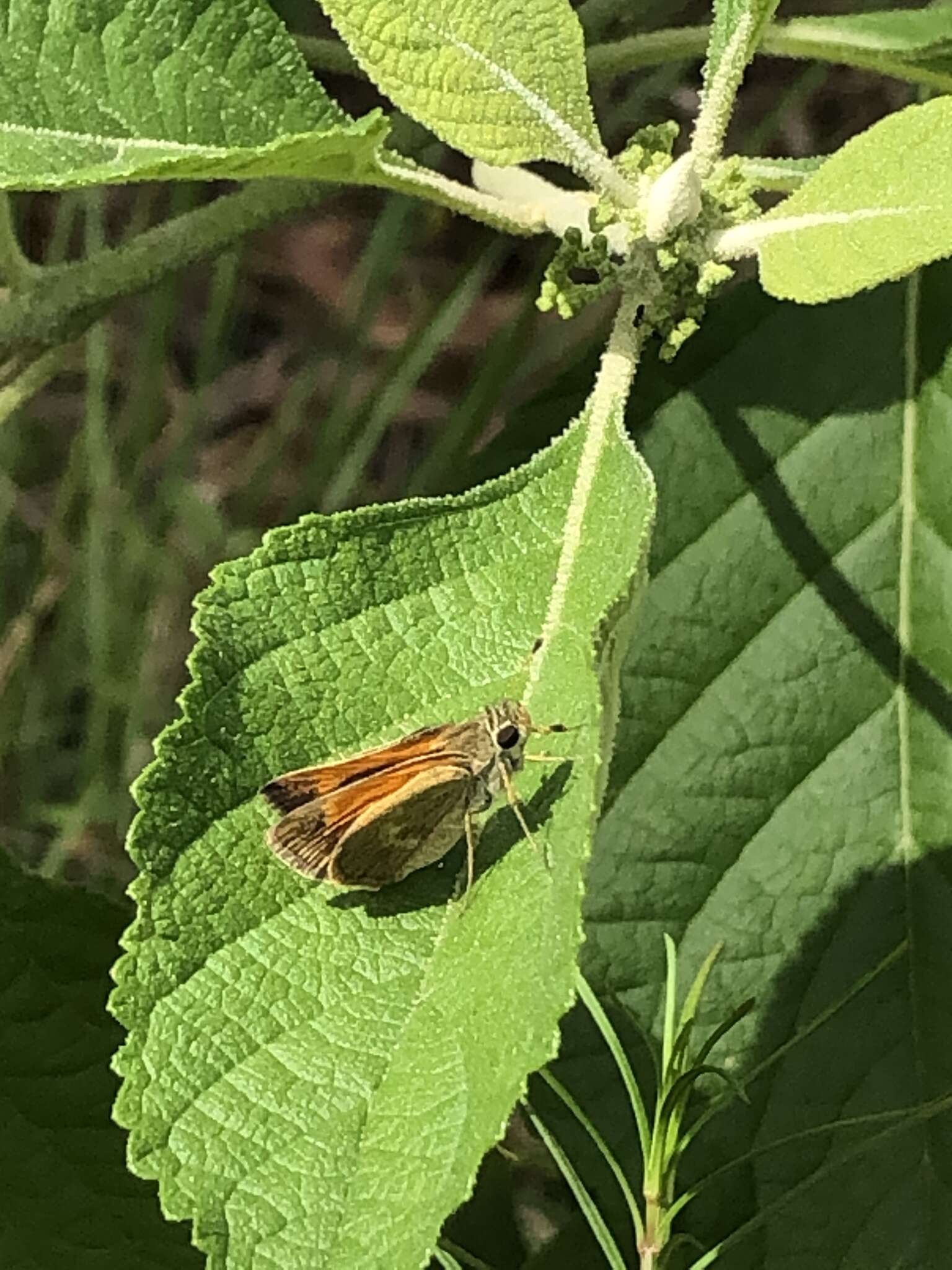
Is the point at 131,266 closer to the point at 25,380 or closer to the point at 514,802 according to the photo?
the point at 25,380

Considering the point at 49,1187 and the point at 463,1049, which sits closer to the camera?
the point at 463,1049

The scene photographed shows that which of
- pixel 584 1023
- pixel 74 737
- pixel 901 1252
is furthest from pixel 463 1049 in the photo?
pixel 74 737

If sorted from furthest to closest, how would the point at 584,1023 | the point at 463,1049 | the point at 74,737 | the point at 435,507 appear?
the point at 74,737
the point at 584,1023
the point at 435,507
the point at 463,1049

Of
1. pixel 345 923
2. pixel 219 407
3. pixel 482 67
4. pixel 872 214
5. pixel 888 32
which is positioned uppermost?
pixel 219 407

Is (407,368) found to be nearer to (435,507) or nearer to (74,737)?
(74,737)

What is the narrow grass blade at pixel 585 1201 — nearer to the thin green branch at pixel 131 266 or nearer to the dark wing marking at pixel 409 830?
the dark wing marking at pixel 409 830

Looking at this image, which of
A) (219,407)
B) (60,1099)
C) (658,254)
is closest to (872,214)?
(658,254)

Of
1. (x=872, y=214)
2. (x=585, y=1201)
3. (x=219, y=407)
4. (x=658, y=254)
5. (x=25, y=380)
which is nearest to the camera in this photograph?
(x=872, y=214)
